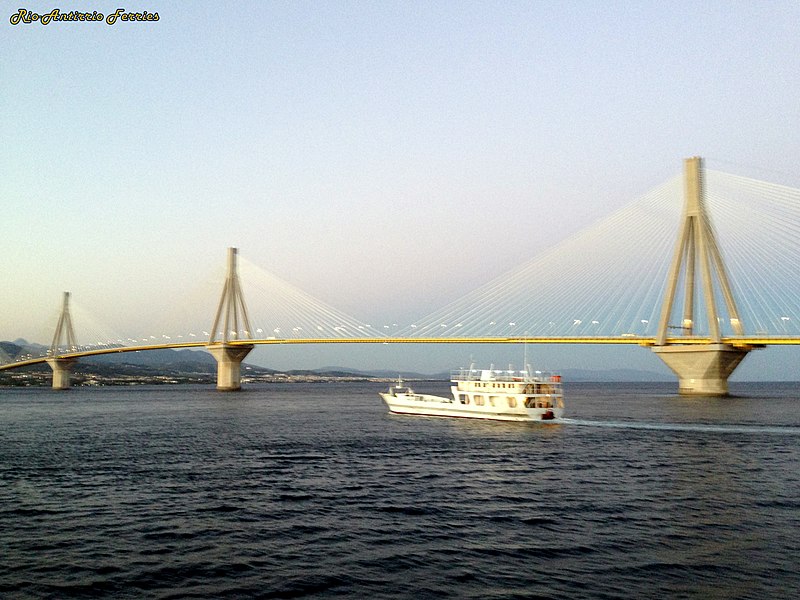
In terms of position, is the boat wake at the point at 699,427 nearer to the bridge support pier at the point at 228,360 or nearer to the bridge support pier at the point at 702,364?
the bridge support pier at the point at 702,364

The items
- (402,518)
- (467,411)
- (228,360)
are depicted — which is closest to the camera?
(402,518)

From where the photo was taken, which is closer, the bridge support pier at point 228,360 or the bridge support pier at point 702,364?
the bridge support pier at point 702,364

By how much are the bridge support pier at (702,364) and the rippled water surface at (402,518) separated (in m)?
45.2

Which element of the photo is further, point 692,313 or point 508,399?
point 692,313

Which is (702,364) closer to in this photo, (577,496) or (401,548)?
(577,496)

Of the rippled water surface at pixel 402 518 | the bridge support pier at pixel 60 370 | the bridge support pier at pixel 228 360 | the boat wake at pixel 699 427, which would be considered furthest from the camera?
the bridge support pier at pixel 60 370

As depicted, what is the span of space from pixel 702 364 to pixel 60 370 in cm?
13691

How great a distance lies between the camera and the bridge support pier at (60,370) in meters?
148

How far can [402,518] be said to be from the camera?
22.6m

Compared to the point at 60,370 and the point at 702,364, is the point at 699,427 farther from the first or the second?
the point at 60,370

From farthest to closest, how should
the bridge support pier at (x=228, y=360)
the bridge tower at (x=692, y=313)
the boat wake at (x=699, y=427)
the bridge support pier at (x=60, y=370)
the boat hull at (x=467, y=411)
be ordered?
the bridge support pier at (x=60, y=370), the bridge support pier at (x=228, y=360), the bridge tower at (x=692, y=313), the boat hull at (x=467, y=411), the boat wake at (x=699, y=427)

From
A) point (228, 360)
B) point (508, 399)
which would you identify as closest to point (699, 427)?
point (508, 399)

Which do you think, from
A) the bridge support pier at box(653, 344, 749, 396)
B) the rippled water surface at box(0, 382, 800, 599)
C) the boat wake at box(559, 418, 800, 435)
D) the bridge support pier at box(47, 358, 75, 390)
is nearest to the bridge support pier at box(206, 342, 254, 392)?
the bridge support pier at box(47, 358, 75, 390)

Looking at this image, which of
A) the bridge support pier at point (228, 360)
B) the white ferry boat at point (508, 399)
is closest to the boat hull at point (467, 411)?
the white ferry boat at point (508, 399)
